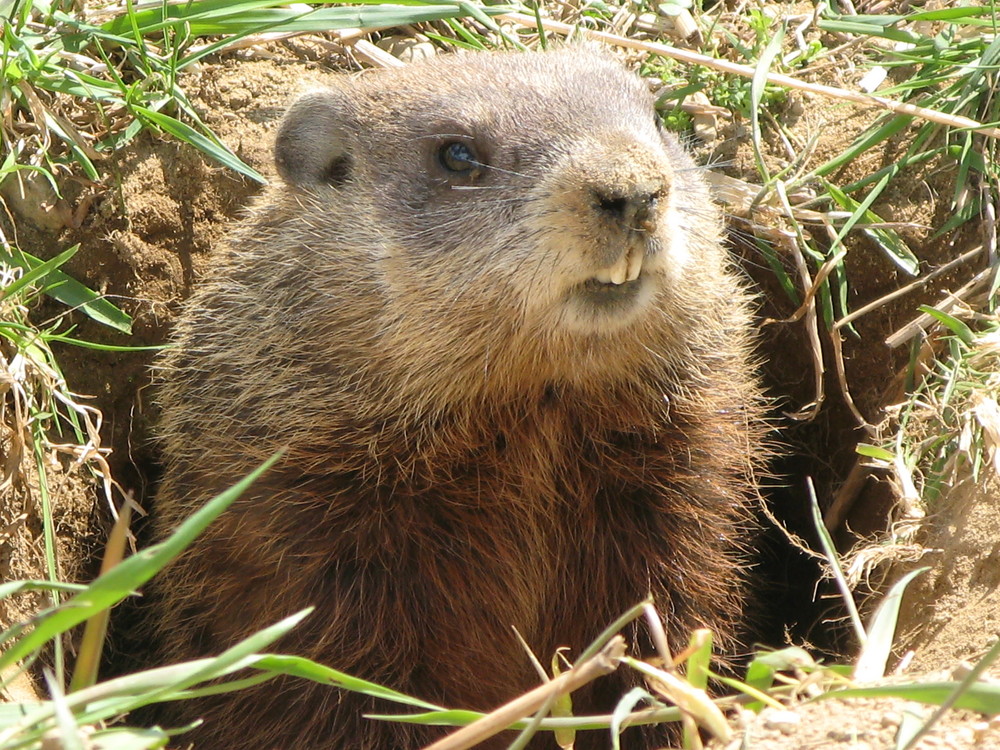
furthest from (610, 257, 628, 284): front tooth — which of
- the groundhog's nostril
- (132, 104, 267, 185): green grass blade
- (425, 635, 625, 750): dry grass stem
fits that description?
(132, 104, 267, 185): green grass blade

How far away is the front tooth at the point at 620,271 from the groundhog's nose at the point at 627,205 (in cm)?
9

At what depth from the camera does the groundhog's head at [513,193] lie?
310cm

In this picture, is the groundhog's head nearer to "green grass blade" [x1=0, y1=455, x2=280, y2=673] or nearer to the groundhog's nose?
the groundhog's nose

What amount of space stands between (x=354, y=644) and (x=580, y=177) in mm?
1628

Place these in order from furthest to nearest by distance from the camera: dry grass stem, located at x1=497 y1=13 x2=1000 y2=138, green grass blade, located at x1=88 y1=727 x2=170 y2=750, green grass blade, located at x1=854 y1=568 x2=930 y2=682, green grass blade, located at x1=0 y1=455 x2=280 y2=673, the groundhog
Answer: dry grass stem, located at x1=497 y1=13 x2=1000 y2=138 < the groundhog < green grass blade, located at x1=854 y1=568 x2=930 y2=682 < green grass blade, located at x1=88 y1=727 x2=170 y2=750 < green grass blade, located at x1=0 y1=455 x2=280 y2=673

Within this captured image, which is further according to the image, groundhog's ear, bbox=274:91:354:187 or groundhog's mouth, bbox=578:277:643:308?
groundhog's ear, bbox=274:91:354:187

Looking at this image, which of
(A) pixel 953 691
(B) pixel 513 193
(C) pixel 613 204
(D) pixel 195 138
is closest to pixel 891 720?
(A) pixel 953 691

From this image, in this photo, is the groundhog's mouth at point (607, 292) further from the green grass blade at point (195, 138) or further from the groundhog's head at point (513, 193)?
the green grass blade at point (195, 138)

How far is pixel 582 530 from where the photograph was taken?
13.0 feet

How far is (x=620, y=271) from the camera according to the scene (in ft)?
10.2

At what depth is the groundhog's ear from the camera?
12.9 feet

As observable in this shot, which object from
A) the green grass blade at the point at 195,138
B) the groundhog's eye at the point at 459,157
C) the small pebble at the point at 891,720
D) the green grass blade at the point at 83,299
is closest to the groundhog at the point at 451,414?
the groundhog's eye at the point at 459,157

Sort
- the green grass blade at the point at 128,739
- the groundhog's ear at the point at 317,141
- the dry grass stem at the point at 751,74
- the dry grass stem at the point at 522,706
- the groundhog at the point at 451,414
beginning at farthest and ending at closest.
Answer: the dry grass stem at the point at 751,74
the groundhog's ear at the point at 317,141
the groundhog at the point at 451,414
the dry grass stem at the point at 522,706
the green grass blade at the point at 128,739

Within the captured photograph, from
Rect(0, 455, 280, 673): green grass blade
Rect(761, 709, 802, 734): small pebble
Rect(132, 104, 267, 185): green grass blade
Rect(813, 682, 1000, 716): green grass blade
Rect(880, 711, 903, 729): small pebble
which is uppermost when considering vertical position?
Rect(132, 104, 267, 185): green grass blade
